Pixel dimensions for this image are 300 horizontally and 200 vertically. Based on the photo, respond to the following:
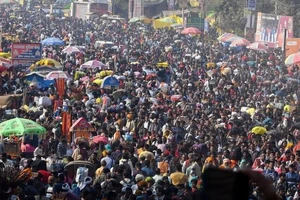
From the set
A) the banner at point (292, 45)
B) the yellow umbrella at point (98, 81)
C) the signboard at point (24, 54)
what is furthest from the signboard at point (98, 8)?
the signboard at point (24, 54)

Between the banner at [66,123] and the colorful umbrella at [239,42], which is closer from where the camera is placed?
the banner at [66,123]

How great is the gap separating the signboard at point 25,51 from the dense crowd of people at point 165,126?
2.25 ft

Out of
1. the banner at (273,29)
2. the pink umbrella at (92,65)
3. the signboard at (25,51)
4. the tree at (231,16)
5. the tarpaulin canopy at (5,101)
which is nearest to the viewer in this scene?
the tarpaulin canopy at (5,101)

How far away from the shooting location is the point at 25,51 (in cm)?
2188

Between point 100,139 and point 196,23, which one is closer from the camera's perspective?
point 100,139

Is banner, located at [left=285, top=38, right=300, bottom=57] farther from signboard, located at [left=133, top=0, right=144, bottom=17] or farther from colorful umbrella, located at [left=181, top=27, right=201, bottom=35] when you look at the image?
signboard, located at [left=133, top=0, right=144, bottom=17]

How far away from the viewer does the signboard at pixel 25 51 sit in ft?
71.4

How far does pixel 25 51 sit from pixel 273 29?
818 inches

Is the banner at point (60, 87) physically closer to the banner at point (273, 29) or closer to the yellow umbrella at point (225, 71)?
the yellow umbrella at point (225, 71)

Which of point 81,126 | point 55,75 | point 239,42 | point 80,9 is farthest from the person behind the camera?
point 80,9

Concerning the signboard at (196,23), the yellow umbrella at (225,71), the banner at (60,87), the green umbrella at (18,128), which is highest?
the green umbrella at (18,128)

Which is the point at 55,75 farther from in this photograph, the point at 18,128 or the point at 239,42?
the point at 239,42

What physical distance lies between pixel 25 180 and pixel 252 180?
7123 millimetres

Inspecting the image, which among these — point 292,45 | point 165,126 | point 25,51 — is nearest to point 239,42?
point 292,45
